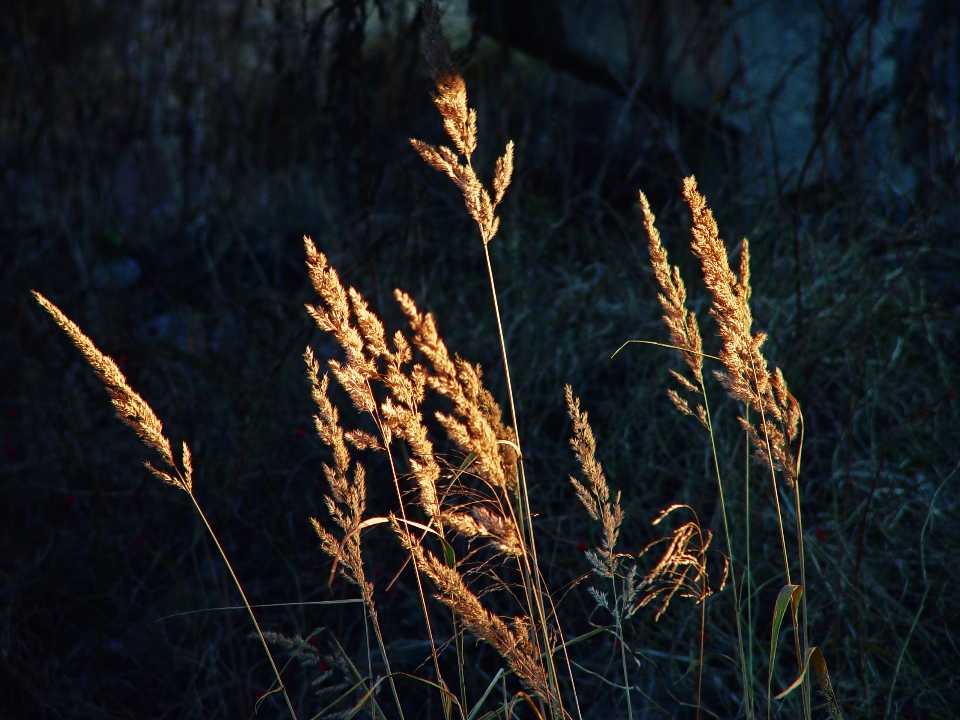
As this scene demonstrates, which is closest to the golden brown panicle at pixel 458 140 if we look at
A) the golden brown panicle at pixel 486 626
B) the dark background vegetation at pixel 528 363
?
the golden brown panicle at pixel 486 626

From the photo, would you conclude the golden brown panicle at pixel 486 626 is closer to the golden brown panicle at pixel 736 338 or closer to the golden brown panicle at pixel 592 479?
the golden brown panicle at pixel 592 479

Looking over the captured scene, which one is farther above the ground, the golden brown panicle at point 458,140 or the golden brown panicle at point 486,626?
the golden brown panicle at point 458,140

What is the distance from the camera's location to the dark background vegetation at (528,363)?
204 centimetres

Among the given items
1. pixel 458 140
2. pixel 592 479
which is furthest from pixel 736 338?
pixel 458 140

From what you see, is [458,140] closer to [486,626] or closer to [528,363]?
[486,626]

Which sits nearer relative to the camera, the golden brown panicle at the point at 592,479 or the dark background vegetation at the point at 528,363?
the golden brown panicle at the point at 592,479

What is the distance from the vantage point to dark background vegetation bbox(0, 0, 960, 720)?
6.71 ft

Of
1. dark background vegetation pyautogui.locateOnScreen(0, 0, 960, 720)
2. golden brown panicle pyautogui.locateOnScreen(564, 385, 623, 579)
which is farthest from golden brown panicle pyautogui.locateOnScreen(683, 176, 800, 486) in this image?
dark background vegetation pyautogui.locateOnScreen(0, 0, 960, 720)

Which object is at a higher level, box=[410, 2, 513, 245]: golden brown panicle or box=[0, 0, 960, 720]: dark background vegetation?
box=[410, 2, 513, 245]: golden brown panicle

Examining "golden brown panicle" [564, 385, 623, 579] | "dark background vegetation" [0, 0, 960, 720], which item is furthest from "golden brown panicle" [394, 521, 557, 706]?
"dark background vegetation" [0, 0, 960, 720]

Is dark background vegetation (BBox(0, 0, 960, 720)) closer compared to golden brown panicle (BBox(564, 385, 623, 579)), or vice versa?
golden brown panicle (BBox(564, 385, 623, 579))

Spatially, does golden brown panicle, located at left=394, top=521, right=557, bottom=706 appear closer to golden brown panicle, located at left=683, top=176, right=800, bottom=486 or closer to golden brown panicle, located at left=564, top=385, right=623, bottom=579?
golden brown panicle, located at left=564, top=385, right=623, bottom=579

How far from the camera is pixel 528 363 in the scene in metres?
2.77

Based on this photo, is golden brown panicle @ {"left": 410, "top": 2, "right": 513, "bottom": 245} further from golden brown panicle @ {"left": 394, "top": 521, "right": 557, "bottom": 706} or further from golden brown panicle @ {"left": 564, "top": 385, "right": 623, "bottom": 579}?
golden brown panicle @ {"left": 394, "top": 521, "right": 557, "bottom": 706}
